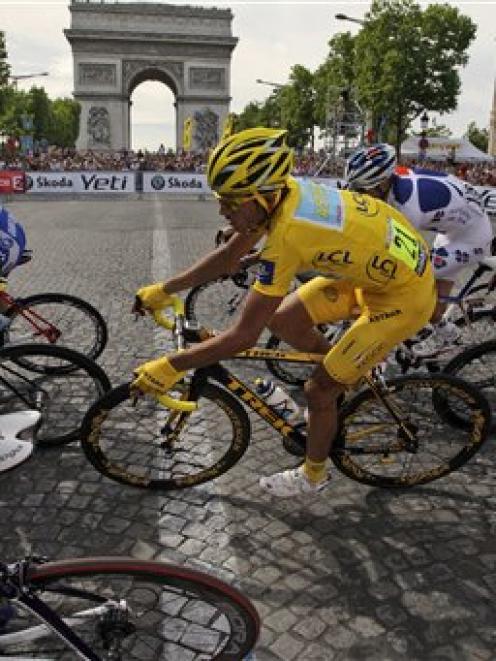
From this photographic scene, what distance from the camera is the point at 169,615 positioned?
8.64ft

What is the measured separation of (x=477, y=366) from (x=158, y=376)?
2631mm

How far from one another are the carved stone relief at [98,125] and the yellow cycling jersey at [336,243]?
66.8 meters

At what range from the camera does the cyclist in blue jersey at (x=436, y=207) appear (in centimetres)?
494

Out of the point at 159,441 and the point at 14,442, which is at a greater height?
the point at 14,442

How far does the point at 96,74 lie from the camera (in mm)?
66750

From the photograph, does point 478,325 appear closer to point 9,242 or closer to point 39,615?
point 9,242

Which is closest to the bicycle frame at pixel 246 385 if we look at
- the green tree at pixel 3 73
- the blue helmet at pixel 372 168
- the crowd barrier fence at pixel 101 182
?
the blue helmet at pixel 372 168

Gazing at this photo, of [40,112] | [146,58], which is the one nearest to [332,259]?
[146,58]

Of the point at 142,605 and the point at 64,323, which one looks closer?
the point at 142,605

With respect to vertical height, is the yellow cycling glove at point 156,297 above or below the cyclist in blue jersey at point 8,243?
below

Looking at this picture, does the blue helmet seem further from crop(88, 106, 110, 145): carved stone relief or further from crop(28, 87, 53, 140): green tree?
crop(28, 87, 53, 140): green tree

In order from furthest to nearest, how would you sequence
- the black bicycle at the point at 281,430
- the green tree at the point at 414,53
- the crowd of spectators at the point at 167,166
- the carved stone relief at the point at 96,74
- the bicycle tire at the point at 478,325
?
1. the carved stone relief at the point at 96,74
2. the green tree at the point at 414,53
3. the crowd of spectators at the point at 167,166
4. the bicycle tire at the point at 478,325
5. the black bicycle at the point at 281,430

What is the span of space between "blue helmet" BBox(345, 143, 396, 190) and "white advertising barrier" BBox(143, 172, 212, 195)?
2456 centimetres

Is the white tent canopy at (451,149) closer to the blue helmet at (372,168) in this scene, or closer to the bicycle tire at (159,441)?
the blue helmet at (372,168)
